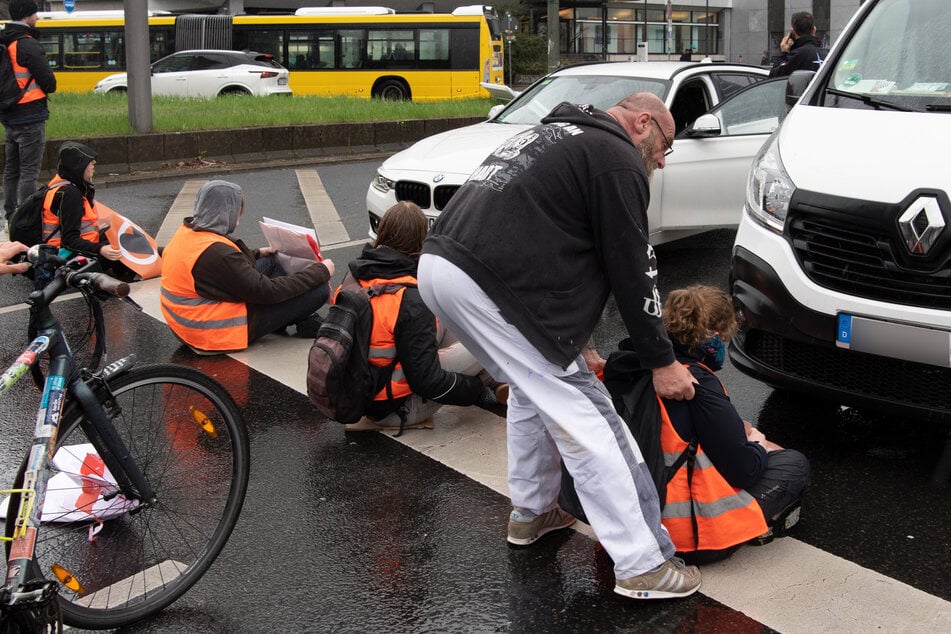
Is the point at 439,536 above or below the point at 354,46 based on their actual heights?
below

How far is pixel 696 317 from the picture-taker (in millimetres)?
3490

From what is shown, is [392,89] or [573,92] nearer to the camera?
[573,92]

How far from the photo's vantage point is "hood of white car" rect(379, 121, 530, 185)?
23.4 ft

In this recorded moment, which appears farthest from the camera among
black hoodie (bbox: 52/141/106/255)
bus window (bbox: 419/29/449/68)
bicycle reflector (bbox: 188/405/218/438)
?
bus window (bbox: 419/29/449/68)

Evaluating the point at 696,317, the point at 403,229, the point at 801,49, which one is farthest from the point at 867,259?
the point at 801,49

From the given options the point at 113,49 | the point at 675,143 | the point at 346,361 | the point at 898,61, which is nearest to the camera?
the point at 346,361

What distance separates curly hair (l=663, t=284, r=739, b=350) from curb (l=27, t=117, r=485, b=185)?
10.3 meters

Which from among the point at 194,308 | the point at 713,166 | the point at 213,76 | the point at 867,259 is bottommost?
the point at 194,308

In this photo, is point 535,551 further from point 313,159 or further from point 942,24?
point 313,159

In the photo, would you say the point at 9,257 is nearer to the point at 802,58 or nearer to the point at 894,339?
the point at 894,339

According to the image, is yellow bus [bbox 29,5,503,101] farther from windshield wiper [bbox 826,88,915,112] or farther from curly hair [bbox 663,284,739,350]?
curly hair [bbox 663,284,739,350]

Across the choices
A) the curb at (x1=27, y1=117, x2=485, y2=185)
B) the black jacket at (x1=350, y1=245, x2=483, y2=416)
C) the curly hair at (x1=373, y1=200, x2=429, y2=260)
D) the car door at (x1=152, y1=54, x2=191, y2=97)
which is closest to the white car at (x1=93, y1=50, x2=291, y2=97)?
the car door at (x1=152, y1=54, x2=191, y2=97)

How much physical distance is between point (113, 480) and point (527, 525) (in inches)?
54.6

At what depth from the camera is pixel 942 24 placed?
5.04 metres
